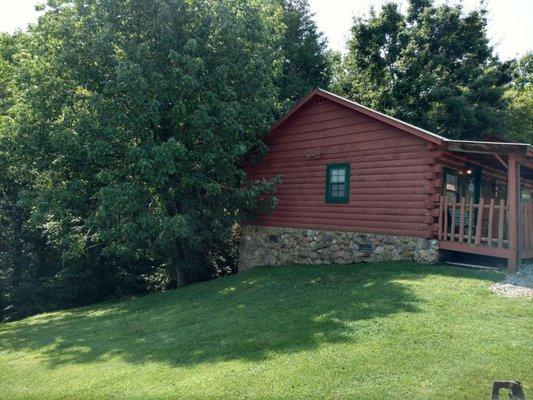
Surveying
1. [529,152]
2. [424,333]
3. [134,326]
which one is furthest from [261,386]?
[529,152]

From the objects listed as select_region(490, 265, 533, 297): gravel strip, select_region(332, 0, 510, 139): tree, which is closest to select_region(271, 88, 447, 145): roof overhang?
select_region(490, 265, 533, 297): gravel strip

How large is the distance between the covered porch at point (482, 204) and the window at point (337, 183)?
2864 millimetres

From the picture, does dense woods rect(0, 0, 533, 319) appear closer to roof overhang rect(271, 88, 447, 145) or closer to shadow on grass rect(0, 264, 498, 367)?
roof overhang rect(271, 88, 447, 145)

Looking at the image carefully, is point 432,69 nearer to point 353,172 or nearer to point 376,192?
point 353,172

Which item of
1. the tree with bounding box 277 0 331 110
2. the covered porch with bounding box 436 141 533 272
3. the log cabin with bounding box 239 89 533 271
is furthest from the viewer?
the tree with bounding box 277 0 331 110

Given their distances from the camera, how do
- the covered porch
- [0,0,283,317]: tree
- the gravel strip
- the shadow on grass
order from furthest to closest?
1. [0,0,283,317]: tree
2. the covered porch
3. the gravel strip
4. the shadow on grass

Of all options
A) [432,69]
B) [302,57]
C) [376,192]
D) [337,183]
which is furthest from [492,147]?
[302,57]

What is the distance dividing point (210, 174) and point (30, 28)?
7914 millimetres

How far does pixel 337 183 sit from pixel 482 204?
454 cm

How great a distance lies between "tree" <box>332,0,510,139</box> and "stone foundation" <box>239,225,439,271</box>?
1078 cm

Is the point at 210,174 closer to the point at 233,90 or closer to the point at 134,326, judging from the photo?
the point at 233,90

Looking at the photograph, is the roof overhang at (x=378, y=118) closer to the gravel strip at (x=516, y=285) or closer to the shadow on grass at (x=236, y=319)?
the shadow on grass at (x=236, y=319)

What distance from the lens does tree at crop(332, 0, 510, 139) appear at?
21828 mm

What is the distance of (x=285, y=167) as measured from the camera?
15.8m
